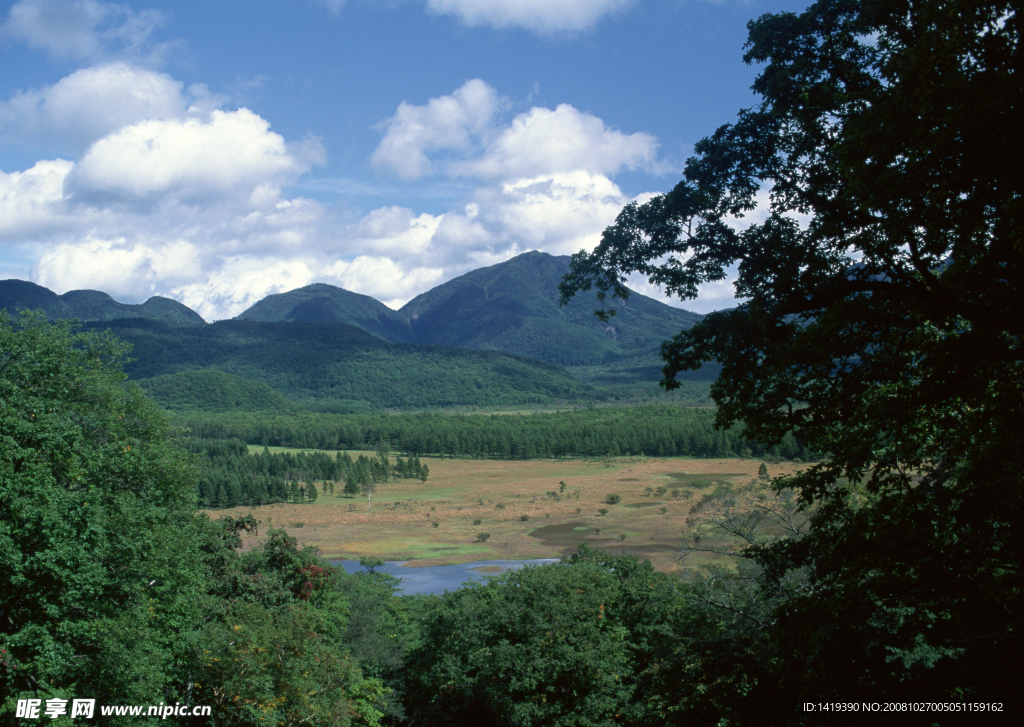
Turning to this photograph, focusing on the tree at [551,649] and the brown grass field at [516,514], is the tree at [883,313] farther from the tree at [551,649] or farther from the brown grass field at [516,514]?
the brown grass field at [516,514]

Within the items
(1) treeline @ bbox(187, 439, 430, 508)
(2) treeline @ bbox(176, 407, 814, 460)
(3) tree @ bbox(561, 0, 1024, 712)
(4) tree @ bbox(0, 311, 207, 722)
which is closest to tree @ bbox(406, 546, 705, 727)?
(4) tree @ bbox(0, 311, 207, 722)

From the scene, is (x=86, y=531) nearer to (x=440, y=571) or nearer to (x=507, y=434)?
(x=440, y=571)

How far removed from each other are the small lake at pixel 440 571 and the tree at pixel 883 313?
140ft

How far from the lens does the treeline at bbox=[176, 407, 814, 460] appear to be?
13750 cm

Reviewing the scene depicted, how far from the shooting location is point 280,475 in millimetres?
109875

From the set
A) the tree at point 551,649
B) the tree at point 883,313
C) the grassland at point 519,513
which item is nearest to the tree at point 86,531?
the tree at point 551,649

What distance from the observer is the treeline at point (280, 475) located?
93000mm

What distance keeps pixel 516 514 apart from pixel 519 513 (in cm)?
49

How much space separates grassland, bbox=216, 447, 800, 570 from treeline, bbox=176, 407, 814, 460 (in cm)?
1217

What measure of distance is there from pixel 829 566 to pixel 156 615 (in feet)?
54.2

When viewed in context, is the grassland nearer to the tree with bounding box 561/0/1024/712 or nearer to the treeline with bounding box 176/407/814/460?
the treeline with bounding box 176/407/814/460

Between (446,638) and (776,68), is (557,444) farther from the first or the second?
(776,68)

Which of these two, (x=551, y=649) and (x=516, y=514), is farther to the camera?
(x=516, y=514)

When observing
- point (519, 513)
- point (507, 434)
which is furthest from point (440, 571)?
point (507, 434)
